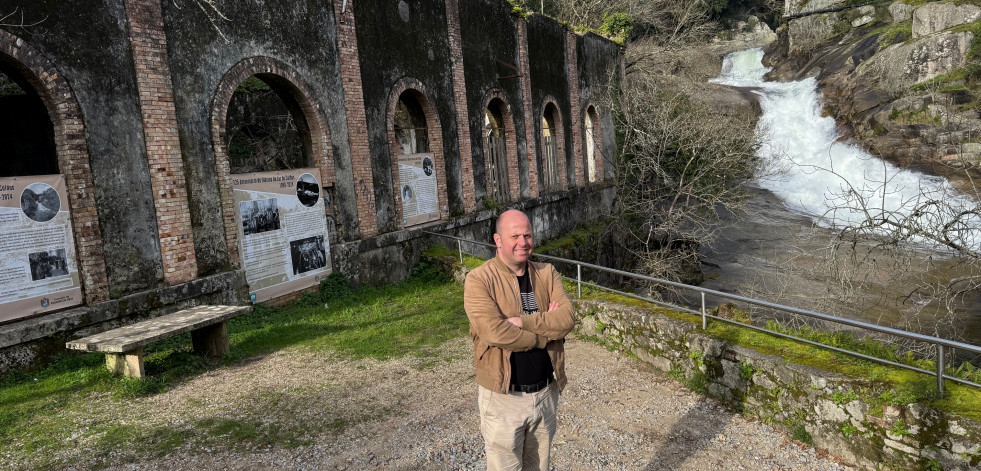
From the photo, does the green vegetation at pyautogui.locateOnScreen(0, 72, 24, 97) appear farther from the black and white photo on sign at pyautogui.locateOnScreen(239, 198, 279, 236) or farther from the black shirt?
the black shirt

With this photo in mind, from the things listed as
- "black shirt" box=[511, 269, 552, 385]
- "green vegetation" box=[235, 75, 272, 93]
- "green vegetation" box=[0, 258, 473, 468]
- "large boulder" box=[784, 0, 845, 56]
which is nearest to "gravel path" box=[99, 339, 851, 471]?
"green vegetation" box=[0, 258, 473, 468]

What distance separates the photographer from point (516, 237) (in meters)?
3.27

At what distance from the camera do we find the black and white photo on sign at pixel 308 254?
10.1 meters

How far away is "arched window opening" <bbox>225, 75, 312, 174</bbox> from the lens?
15391 millimetres

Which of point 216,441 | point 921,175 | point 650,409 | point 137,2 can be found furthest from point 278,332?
point 921,175

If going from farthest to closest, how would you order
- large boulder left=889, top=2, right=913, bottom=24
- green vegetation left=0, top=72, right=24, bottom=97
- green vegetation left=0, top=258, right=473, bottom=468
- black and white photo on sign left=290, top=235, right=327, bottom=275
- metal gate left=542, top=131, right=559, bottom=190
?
large boulder left=889, top=2, right=913, bottom=24, metal gate left=542, top=131, right=559, bottom=190, green vegetation left=0, top=72, right=24, bottom=97, black and white photo on sign left=290, top=235, right=327, bottom=275, green vegetation left=0, top=258, right=473, bottom=468

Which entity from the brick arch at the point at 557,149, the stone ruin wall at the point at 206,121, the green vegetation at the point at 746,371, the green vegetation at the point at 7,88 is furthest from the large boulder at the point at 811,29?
the green vegetation at the point at 7,88

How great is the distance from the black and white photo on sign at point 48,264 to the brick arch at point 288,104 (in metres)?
2.13

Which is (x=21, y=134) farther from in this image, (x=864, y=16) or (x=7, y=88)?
(x=864, y=16)

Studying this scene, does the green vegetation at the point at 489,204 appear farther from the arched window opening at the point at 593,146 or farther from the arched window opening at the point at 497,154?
the arched window opening at the point at 593,146

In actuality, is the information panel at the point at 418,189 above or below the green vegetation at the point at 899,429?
above

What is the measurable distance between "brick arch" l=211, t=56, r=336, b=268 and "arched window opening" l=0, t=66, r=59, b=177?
191 inches

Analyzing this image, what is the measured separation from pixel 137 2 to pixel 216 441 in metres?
5.79

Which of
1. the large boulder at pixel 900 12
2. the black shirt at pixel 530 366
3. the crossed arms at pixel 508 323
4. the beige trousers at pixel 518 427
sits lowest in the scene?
the beige trousers at pixel 518 427
